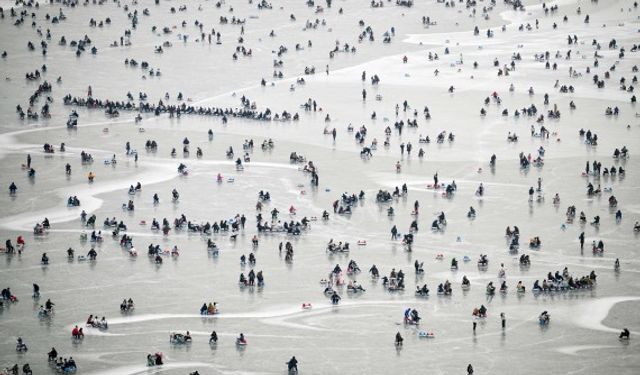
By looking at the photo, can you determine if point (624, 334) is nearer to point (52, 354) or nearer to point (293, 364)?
point (293, 364)

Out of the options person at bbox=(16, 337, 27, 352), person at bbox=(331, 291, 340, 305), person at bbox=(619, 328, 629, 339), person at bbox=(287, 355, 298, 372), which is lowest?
person at bbox=(287, 355, 298, 372)

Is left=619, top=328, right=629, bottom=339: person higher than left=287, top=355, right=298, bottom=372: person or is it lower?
higher

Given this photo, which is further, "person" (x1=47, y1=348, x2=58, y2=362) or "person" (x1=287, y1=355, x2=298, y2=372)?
"person" (x1=47, y1=348, x2=58, y2=362)

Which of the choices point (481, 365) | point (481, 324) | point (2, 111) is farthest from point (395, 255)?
point (2, 111)

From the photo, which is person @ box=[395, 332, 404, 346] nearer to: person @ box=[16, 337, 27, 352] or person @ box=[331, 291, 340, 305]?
person @ box=[331, 291, 340, 305]

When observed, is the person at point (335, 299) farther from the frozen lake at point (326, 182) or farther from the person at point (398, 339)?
the person at point (398, 339)

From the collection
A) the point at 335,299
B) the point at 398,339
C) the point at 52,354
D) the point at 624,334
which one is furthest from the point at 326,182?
the point at 52,354

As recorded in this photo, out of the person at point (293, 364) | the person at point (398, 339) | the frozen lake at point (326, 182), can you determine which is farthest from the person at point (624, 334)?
the person at point (293, 364)

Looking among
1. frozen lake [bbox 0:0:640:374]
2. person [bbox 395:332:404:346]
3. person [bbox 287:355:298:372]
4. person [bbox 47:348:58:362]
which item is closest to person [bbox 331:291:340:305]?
frozen lake [bbox 0:0:640:374]
